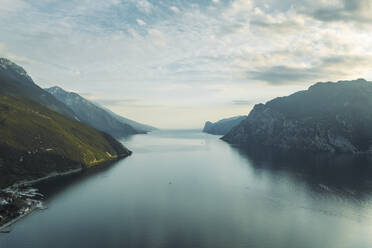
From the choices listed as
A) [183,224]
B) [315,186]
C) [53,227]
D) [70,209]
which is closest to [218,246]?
[183,224]

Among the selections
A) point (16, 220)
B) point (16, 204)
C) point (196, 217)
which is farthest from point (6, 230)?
point (196, 217)

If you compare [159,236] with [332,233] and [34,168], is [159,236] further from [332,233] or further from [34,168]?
[34,168]

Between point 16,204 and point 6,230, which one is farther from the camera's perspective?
point 16,204

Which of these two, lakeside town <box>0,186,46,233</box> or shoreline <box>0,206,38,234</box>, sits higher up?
lakeside town <box>0,186,46,233</box>

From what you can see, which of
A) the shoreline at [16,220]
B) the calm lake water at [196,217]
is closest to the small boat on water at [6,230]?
the shoreline at [16,220]

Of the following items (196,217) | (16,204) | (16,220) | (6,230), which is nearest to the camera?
(6,230)

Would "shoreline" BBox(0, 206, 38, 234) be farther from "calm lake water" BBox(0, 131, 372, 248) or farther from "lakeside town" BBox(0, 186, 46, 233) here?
"calm lake water" BBox(0, 131, 372, 248)

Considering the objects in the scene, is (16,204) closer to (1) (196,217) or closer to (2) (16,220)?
(2) (16,220)

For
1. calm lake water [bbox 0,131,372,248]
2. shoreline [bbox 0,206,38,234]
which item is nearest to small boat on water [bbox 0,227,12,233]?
shoreline [bbox 0,206,38,234]
